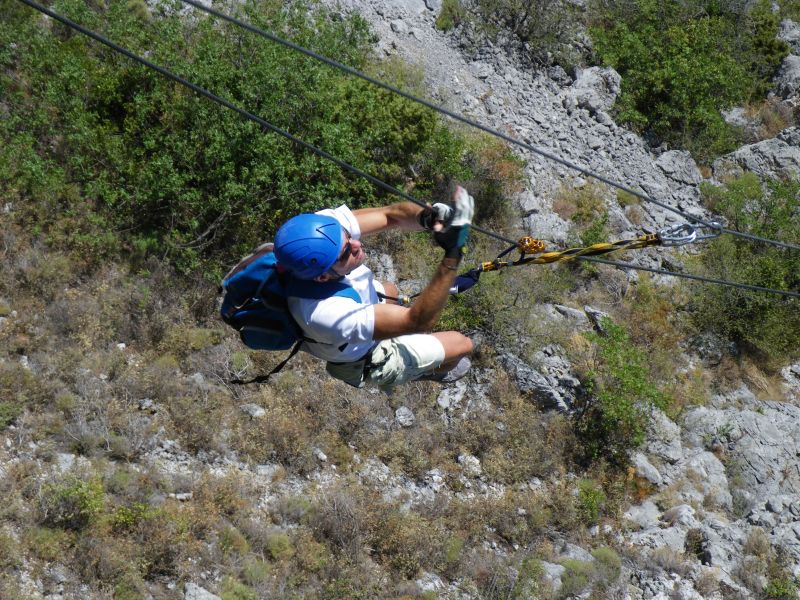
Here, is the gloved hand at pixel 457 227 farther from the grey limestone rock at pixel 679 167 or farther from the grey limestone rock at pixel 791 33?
the grey limestone rock at pixel 791 33

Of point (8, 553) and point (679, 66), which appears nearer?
point (8, 553)

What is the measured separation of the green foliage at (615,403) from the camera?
8953mm

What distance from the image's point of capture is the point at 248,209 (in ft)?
27.8

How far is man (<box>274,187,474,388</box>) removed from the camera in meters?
3.77

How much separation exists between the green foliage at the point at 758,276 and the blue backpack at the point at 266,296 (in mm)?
8617

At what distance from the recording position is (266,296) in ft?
13.3

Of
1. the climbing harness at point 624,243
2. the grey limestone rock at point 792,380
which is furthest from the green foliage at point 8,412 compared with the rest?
→ the grey limestone rock at point 792,380

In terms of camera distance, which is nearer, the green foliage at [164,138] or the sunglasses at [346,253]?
the sunglasses at [346,253]

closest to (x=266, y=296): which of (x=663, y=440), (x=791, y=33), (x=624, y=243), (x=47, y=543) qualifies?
(x=624, y=243)

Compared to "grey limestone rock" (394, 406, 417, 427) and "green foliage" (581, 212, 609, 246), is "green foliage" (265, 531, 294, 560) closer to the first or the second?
"grey limestone rock" (394, 406, 417, 427)

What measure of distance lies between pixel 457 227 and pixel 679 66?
12.1 meters

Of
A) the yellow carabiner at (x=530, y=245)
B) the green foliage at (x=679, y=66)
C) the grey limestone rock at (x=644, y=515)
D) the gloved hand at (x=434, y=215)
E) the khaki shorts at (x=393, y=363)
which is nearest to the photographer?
the gloved hand at (x=434, y=215)

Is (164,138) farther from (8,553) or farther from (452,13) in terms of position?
(452,13)

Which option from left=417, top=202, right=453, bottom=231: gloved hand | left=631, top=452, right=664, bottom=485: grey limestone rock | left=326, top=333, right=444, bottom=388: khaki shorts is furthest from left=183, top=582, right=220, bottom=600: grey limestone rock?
left=631, top=452, right=664, bottom=485: grey limestone rock
